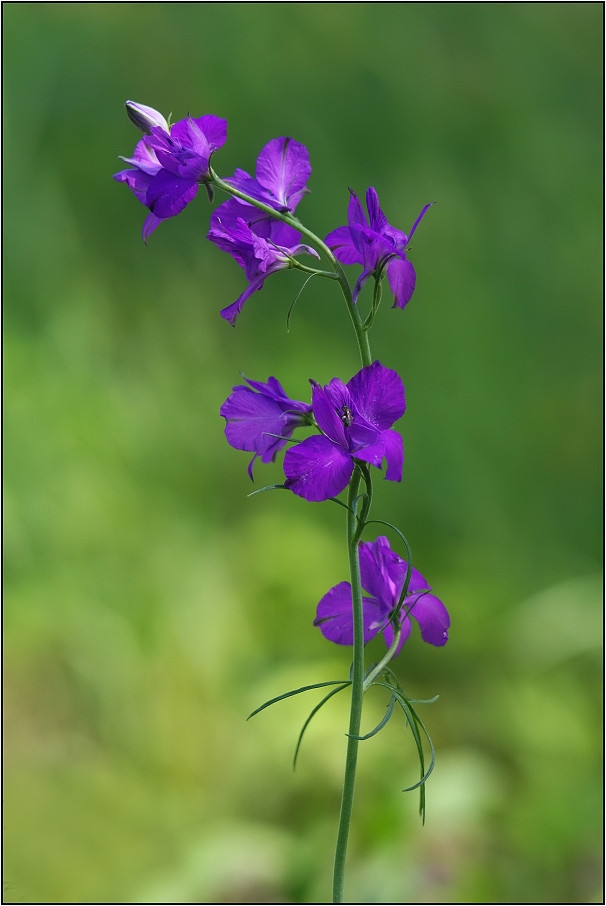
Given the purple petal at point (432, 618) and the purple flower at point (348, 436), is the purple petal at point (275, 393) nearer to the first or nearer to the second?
the purple flower at point (348, 436)

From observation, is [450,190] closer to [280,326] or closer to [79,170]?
[280,326]

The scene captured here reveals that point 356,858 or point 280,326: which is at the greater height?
point 280,326

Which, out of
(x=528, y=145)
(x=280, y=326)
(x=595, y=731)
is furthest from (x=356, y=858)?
(x=528, y=145)

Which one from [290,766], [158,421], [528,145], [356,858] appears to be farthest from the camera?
[528,145]

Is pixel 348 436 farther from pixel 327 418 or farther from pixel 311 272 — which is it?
pixel 311 272

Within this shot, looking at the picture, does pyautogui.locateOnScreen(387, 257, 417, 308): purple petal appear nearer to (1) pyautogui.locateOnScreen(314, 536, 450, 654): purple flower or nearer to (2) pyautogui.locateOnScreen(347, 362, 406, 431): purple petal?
(2) pyautogui.locateOnScreen(347, 362, 406, 431): purple petal
